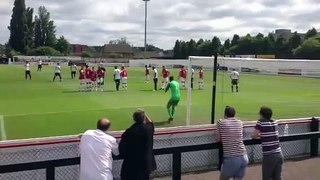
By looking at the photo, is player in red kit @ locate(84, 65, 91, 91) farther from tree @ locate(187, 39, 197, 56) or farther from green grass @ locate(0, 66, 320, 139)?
tree @ locate(187, 39, 197, 56)

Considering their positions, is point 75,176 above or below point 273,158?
below

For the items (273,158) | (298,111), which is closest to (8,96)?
(298,111)

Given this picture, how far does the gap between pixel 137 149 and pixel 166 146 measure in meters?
3.52

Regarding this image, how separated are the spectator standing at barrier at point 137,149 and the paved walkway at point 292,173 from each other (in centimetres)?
366

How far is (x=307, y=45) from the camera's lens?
258ft

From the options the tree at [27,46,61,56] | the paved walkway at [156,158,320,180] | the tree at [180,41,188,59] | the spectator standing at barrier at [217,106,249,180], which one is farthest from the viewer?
the tree at [27,46,61,56]

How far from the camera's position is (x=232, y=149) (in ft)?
Answer: 25.0

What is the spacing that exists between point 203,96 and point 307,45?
177ft

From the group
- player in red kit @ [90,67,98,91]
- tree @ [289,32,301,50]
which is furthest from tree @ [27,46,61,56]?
player in red kit @ [90,67,98,91]

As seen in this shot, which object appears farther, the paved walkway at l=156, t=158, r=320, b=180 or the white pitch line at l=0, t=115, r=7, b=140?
the white pitch line at l=0, t=115, r=7, b=140

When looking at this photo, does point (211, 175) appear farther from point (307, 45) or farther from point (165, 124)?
point (307, 45)

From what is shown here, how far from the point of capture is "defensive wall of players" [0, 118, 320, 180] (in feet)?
29.1

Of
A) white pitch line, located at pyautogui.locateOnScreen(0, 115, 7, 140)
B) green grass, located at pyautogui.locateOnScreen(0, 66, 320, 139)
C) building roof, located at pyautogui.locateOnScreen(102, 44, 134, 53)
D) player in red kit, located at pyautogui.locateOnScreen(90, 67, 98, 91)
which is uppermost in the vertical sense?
building roof, located at pyautogui.locateOnScreen(102, 44, 134, 53)

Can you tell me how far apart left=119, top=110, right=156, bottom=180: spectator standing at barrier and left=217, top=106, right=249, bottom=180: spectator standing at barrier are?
140 cm
